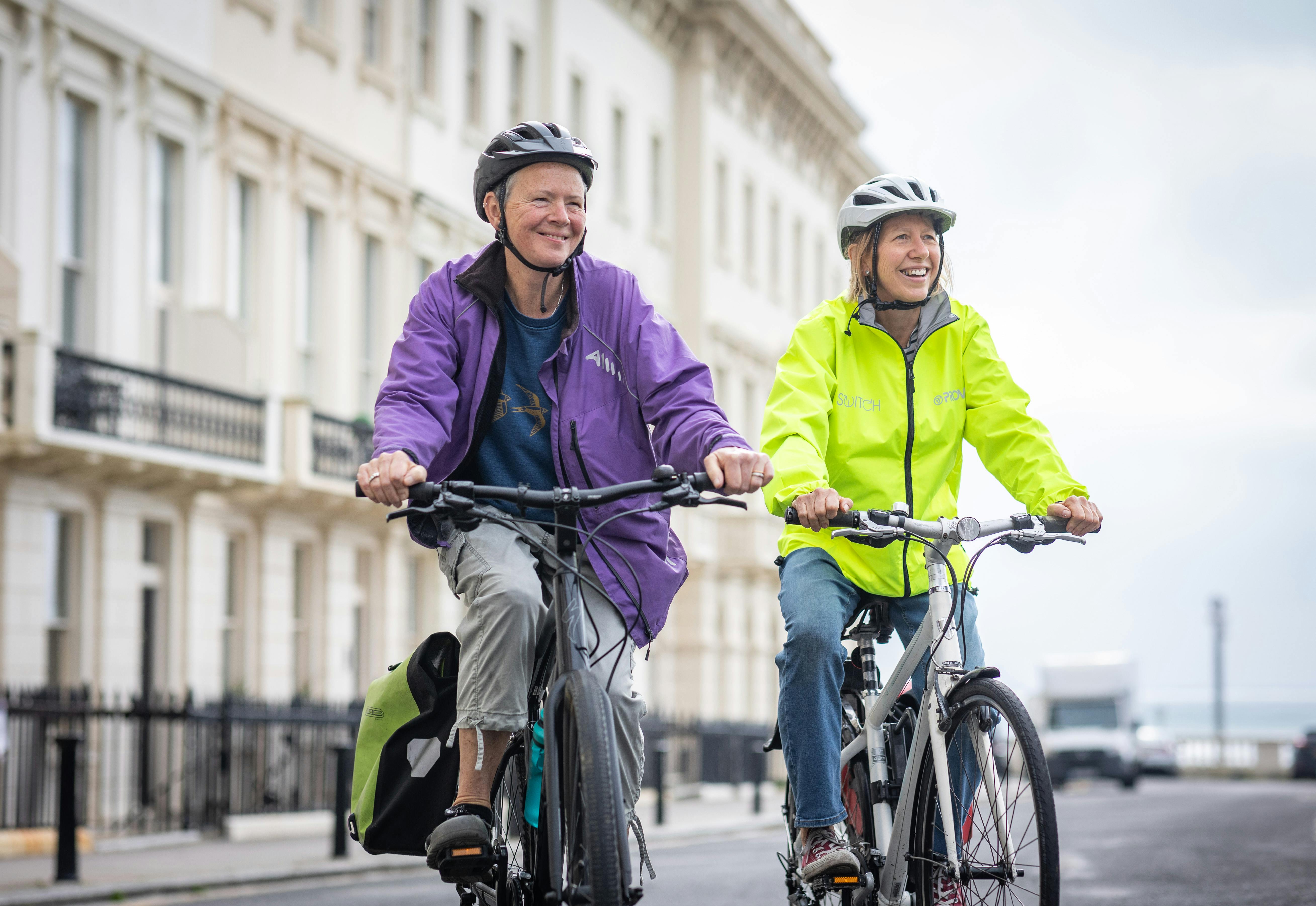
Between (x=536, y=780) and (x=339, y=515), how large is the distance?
20.8 m

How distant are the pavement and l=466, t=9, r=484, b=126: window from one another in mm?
14252

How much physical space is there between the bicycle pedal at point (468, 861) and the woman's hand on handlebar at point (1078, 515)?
1.83 meters

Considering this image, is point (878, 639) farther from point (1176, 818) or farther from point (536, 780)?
point (1176, 818)

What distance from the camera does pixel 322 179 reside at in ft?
84.0

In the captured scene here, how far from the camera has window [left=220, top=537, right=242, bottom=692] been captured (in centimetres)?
2283

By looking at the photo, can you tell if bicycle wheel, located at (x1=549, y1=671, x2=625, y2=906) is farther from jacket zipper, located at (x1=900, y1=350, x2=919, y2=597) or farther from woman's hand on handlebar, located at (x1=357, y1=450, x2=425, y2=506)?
jacket zipper, located at (x1=900, y1=350, x2=919, y2=597)

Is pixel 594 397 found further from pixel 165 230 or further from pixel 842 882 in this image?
pixel 165 230

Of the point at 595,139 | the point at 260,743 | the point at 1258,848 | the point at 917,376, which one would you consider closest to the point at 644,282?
the point at 595,139

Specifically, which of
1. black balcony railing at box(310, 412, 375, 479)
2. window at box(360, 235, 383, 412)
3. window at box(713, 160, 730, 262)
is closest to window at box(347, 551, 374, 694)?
black balcony railing at box(310, 412, 375, 479)

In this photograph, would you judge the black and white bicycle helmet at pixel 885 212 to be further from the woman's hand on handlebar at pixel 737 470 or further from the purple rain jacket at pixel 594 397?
the woman's hand on handlebar at pixel 737 470

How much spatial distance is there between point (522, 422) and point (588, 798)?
1.28m

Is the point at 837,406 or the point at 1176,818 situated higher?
the point at 837,406

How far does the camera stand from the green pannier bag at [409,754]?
16.4ft

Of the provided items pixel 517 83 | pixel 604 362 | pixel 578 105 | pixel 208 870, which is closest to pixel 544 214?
pixel 604 362
